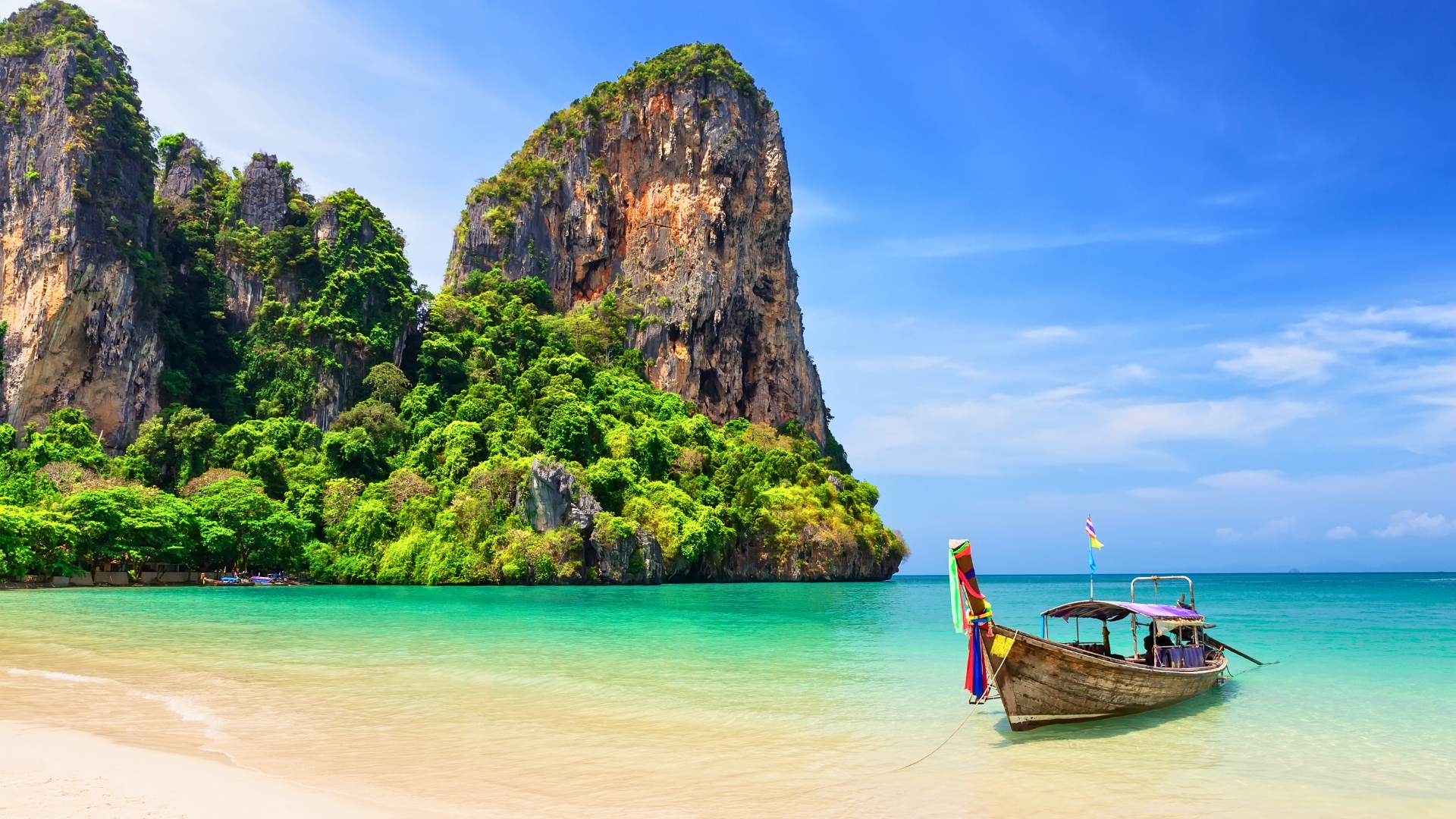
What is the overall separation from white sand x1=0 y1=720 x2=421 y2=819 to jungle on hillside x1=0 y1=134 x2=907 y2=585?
3266 centimetres

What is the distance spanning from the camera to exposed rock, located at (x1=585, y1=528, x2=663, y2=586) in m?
44.4

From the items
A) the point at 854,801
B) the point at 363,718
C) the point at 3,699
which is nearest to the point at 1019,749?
the point at 854,801

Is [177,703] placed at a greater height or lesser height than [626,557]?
lesser

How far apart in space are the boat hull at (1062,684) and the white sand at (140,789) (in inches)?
260

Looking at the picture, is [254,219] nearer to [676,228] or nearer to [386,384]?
[386,384]

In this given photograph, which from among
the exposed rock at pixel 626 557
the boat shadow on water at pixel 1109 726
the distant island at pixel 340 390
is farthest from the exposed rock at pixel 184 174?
the boat shadow on water at pixel 1109 726

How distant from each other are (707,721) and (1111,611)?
6384mm

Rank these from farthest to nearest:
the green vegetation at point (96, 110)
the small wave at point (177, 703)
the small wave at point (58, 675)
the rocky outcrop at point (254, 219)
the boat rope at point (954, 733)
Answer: the rocky outcrop at point (254, 219), the green vegetation at point (96, 110), the small wave at point (58, 675), the small wave at point (177, 703), the boat rope at point (954, 733)

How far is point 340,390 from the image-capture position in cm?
5516

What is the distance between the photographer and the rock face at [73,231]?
160ft

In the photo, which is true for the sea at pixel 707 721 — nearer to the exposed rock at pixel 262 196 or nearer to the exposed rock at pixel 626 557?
the exposed rock at pixel 626 557

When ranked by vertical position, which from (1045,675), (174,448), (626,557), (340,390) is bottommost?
(1045,675)

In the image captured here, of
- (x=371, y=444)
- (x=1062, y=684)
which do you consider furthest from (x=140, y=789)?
(x=371, y=444)

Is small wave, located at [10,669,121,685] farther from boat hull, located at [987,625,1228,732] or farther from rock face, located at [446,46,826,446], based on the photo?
rock face, located at [446,46,826,446]
